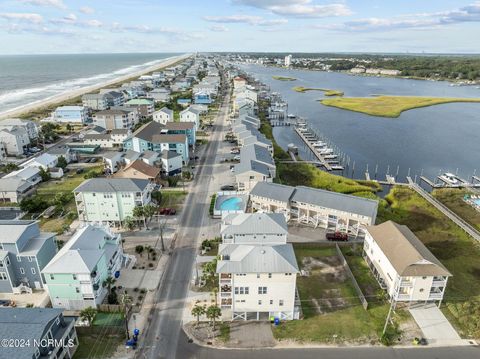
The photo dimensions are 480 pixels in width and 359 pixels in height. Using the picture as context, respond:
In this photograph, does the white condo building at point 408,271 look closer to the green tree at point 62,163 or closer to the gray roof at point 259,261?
the gray roof at point 259,261

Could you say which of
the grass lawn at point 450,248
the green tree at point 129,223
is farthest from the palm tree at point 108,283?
the grass lawn at point 450,248

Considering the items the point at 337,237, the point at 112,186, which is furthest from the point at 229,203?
the point at 112,186

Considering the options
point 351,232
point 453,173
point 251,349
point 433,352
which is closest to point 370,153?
point 453,173

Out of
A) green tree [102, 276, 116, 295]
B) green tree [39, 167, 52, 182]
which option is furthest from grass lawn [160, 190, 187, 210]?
green tree [39, 167, 52, 182]

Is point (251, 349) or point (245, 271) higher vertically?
point (245, 271)

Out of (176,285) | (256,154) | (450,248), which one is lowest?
(450,248)

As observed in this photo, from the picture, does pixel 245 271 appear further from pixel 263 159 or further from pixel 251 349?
pixel 263 159

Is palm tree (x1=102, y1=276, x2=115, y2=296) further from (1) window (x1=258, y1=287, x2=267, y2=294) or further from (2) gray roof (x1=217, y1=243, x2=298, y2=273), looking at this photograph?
(1) window (x1=258, y1=287, x2=267, y2=294)

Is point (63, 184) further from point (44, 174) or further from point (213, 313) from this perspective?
point (213, 313)
